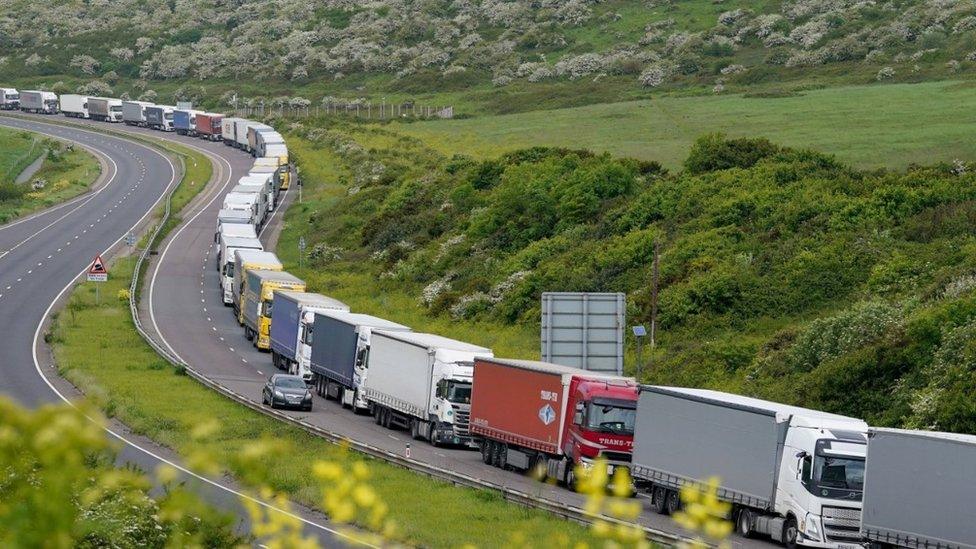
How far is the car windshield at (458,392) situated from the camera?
146ft

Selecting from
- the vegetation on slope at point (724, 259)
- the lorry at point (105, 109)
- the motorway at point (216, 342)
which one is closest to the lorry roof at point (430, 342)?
the motorway at point (216, 342)

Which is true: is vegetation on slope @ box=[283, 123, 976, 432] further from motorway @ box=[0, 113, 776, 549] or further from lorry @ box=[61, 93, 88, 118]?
lorry @ box=[61, 93, 88, 118]

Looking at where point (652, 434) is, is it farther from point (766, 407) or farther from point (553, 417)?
point (553, 417)

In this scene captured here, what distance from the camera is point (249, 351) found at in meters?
66.6

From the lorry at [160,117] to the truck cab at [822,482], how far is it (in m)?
147

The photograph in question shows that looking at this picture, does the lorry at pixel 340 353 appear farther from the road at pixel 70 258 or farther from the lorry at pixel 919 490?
the lorry at pixel 919 490

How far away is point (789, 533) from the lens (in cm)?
2933

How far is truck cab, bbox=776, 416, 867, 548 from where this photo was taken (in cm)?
2881

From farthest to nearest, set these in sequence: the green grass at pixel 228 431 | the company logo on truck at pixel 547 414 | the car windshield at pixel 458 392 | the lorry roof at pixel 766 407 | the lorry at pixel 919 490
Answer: the car windshield at pixel 458 392 → the company logo on truck at pixel 547 414 → the lorry roof at pixel 766 407 → the green grass at pixel 228 431 → the lorry at pixel 919 490

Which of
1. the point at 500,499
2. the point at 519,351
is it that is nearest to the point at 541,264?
the point at 519,351

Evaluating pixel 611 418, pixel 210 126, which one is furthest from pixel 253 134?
pixel 611 418

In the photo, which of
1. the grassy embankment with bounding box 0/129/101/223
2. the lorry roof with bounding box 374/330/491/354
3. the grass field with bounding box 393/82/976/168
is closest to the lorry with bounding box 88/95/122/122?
the grassy embankment with bounding box 0/129/101/223

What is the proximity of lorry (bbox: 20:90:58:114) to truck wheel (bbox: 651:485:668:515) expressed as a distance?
6415 inches

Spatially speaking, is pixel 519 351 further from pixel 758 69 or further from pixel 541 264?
pixel 758 69
